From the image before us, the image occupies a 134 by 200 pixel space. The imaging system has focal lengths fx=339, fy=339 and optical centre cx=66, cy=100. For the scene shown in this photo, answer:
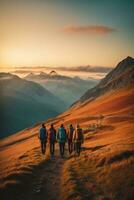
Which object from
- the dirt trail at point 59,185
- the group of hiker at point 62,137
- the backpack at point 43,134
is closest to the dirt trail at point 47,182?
the dirt trail at point 59,185

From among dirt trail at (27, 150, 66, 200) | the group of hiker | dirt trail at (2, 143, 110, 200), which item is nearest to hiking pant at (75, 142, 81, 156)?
the group of hiker

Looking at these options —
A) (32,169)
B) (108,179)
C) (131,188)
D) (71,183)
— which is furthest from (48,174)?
(131,188)

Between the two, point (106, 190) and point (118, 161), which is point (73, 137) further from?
point (106, 190)

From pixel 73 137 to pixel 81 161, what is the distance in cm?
417

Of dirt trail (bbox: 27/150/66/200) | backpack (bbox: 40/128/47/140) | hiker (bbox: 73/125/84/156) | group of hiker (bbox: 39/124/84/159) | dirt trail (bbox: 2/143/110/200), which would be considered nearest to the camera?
dirt trail (bbox: 2/143/110/200)

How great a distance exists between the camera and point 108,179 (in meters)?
25.4

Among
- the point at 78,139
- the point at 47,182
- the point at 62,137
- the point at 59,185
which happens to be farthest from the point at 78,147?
the point at 59,185

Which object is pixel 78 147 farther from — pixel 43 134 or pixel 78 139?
pixel 43 134

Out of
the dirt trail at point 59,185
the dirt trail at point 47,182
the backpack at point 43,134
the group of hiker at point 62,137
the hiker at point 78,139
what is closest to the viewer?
the dirt trail at point 59,185

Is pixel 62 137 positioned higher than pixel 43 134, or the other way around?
pixel 43 134

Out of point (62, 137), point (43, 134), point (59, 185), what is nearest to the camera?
point (59, 185)

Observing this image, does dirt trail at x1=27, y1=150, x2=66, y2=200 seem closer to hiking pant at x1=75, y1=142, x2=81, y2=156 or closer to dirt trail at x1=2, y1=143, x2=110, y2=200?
dirt trail at x1=2, y1=143, x2=110, y2=200

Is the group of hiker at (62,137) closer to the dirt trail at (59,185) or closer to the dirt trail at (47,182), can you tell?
the dirt trail at (47,182)

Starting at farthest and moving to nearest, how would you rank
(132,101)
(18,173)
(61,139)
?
(132,101)
(61,139)
(18,173)
